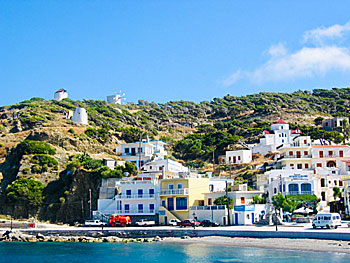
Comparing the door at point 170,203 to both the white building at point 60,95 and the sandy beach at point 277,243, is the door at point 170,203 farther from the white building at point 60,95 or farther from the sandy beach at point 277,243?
the white building at point 60,95

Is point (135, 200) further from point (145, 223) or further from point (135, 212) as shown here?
point (145, 223)

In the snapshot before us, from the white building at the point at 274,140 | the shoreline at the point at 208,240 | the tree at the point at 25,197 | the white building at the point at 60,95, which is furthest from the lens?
the white building at the point at 60,95

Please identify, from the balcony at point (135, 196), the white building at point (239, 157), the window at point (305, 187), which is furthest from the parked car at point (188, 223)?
the white building at point (239, 157)

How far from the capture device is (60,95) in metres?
155

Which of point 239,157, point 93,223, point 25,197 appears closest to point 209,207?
point 93,223

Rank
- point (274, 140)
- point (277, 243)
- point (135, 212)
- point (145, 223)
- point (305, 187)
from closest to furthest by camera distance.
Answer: point (277, 243) < point (145, 223) < point (305, 187) < point (135, 212) < point (274, 140)

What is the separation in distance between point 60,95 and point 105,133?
65865 mm

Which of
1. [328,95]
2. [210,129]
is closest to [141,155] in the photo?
[210,129]

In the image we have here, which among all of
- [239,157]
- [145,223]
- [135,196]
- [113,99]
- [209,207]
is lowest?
[145,223]

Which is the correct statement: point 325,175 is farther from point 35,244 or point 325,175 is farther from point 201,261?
point 35,244

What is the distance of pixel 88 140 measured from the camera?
88938mm

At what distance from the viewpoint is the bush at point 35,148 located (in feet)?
244

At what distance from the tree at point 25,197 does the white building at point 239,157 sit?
3506 cm

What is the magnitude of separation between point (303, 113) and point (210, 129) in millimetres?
28130
